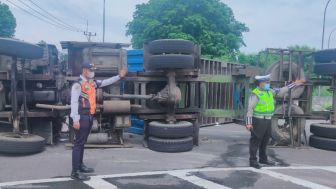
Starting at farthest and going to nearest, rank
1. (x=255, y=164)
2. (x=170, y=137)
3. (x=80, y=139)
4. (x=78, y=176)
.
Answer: (x=170, y=137) → (x=255, y=164) → (x=80, y=139) → (x=78, y=176)

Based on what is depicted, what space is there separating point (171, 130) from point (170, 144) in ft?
0.99

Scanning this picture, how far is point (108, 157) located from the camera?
23.1 ft

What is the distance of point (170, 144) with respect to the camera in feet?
25.0

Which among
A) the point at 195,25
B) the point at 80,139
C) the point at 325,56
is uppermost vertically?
the point at 195,25

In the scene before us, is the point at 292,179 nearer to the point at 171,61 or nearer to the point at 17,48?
the point at 171,61

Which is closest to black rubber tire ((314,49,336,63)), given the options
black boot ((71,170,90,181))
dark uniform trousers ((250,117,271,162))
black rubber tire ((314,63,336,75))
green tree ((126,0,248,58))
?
black rubber tire ((314,63,336,75))

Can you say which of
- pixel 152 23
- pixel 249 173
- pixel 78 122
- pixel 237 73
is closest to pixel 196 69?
pixel 237 73

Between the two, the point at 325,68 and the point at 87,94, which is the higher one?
the point at 325,68

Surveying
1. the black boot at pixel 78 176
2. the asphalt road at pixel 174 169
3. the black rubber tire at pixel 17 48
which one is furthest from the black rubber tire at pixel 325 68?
the black rubber tire at pixel 17 48

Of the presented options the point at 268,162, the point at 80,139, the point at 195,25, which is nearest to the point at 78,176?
the point at 80,139

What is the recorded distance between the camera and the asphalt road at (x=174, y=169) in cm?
538

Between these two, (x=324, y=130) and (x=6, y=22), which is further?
(x=6, y=22)

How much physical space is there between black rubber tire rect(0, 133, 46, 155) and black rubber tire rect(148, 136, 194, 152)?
7.74 feet

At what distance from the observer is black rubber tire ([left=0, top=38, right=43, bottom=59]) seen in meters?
6.70
